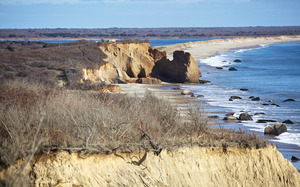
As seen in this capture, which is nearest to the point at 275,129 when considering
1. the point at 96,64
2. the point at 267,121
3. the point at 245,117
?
the point at 267,121

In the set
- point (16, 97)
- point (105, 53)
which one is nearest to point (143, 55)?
point (105, 53)

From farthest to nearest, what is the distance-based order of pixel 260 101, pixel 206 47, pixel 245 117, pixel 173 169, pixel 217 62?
1. pixel 206 47
2. pixel 217 62
3. pixel 260 101
4. pixel 245 117
5. pixel 173 169

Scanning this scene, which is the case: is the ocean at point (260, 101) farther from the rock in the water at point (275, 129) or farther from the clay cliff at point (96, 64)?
the clay cliff at point (96, 64)

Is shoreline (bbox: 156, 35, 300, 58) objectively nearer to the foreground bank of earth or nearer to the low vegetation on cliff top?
the low vegetation on cliff top

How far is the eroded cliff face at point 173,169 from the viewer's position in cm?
818

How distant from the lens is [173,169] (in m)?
9.74

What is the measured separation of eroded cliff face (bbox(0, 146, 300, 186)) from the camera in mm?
8180

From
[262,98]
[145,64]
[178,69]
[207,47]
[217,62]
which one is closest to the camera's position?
[262,98]

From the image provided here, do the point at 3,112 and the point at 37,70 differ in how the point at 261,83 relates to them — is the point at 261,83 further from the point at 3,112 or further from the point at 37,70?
the point at 3,112

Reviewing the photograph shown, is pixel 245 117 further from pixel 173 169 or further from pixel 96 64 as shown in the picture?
pixel 96 64

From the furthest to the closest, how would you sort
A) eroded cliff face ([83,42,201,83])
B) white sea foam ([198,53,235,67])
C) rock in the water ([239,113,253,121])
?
white sea foam ([198,53,235,67])
eroded cliff face ([83,42,201,83])
rock in the water ([239,113,253,121])

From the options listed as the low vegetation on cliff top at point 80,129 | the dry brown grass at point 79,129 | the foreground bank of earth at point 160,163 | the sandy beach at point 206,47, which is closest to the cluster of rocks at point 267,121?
the dry brown grass at point 79,129

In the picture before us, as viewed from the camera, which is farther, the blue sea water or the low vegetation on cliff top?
the blue sea water

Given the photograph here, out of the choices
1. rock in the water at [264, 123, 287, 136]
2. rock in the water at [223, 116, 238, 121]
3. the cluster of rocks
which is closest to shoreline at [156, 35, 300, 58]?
the cluster of rocks
